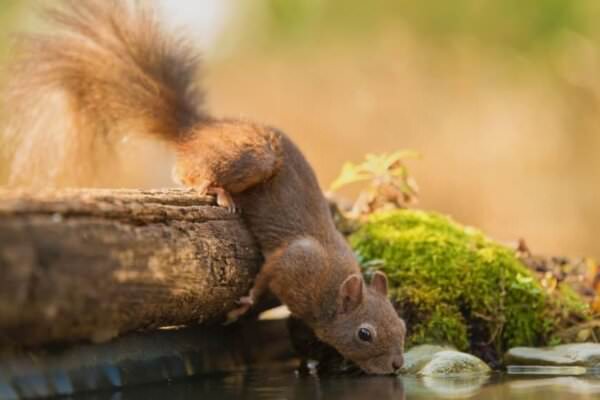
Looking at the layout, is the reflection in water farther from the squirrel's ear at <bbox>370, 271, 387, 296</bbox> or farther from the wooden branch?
the wooden branch

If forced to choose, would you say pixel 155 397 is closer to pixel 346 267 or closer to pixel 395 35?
pixel 346 267

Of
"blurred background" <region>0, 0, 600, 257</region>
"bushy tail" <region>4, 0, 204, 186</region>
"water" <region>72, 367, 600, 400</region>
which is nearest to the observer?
"water" <region>72, 367, 600, 400</region>

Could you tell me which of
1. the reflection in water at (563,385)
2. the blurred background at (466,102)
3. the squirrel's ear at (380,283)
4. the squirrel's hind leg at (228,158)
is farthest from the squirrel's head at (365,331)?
the blurred background at (466,102)

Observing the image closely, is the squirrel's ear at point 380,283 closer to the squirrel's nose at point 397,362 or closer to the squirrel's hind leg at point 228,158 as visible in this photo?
the squirrel's nose at point 397,362

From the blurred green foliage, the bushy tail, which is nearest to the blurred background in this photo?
the blurred green foliage

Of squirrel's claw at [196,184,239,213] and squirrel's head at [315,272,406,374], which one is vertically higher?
squirrel's claw at [196,184,239,213]

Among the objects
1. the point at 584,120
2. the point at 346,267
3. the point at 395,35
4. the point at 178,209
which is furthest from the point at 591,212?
the point at 178,209

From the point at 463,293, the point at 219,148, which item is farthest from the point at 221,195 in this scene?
the point at 463,293
